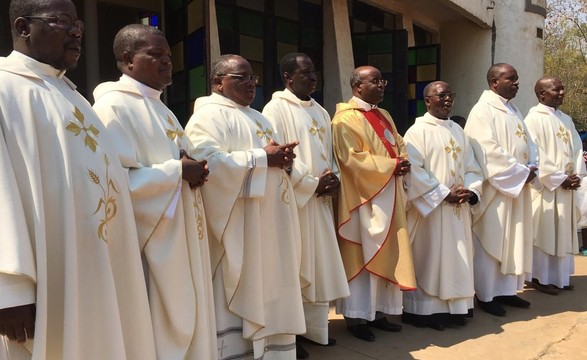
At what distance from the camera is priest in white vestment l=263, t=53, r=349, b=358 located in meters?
4.08

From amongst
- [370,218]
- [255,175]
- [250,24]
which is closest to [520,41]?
[250,24]

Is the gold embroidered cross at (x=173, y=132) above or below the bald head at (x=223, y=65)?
below

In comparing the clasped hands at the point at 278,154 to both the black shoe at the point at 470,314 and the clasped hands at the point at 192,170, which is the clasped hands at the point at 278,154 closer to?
the clasped hands at the point at 192,170

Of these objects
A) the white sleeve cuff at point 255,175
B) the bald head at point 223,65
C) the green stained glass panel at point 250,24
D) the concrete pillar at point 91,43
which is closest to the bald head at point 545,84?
the green stained glass panel at point 250,24

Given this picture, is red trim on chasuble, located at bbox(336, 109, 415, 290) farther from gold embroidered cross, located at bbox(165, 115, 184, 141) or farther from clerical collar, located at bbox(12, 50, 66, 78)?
clerical collar, located at bbox(12, 50, 66, 78)

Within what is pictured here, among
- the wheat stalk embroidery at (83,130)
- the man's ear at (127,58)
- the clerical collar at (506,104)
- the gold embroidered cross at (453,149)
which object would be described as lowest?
the gold embroidered cross at (453,149)

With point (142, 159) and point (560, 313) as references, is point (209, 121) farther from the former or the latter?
point (560, 313)

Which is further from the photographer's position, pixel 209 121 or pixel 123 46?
pixel 209 121

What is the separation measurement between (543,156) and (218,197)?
4.10m

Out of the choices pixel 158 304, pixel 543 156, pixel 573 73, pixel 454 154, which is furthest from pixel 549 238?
pixel 573 73

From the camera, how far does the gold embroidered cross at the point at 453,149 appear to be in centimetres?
502

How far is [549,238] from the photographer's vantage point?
20.3ft

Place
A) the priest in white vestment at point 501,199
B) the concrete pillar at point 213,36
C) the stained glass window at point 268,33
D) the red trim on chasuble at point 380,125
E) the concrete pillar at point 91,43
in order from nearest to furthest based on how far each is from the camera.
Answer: the red trim on chasuble at point 380,125
the priest in white vestment at point 501,199
the concrete pillar at point 213,36
the stained glass window at point 268,33
the concrete pillar at point 91,43

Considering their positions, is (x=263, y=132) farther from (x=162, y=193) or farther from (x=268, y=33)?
(x=268, y=33)
